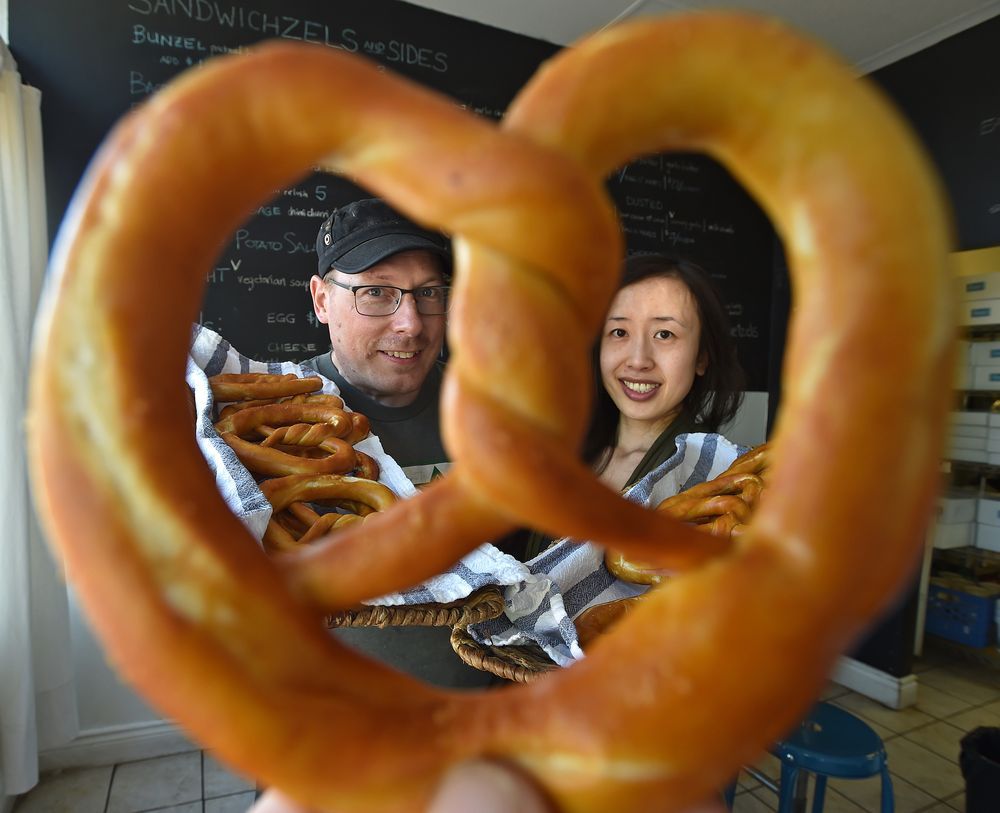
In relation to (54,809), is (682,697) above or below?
above

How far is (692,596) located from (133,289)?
1.59 ft

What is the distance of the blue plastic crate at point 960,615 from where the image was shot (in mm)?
3646

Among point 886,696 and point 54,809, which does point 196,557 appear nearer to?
point 54,809

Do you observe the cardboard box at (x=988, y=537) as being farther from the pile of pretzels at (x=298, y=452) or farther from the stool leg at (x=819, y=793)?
the pile of pretzels at (x=298, y=452)

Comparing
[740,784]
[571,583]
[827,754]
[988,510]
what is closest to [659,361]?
[571,583]

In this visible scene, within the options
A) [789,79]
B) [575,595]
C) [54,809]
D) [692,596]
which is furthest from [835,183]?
[54,809]

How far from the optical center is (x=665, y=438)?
204 cm

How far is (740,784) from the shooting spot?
2.91 metres

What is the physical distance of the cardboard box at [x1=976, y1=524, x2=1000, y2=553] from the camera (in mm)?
3682

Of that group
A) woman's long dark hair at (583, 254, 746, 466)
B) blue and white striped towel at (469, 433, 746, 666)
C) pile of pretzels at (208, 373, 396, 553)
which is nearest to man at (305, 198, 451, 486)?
pile of pretzels at (208, 373, 396, 553)

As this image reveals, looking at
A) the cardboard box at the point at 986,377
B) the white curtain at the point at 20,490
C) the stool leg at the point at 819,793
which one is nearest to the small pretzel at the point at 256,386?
the white curtain at the point at 20,490

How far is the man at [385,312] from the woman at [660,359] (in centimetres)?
61

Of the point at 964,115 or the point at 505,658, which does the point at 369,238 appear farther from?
the point at 964,115

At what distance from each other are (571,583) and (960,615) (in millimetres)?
3464
